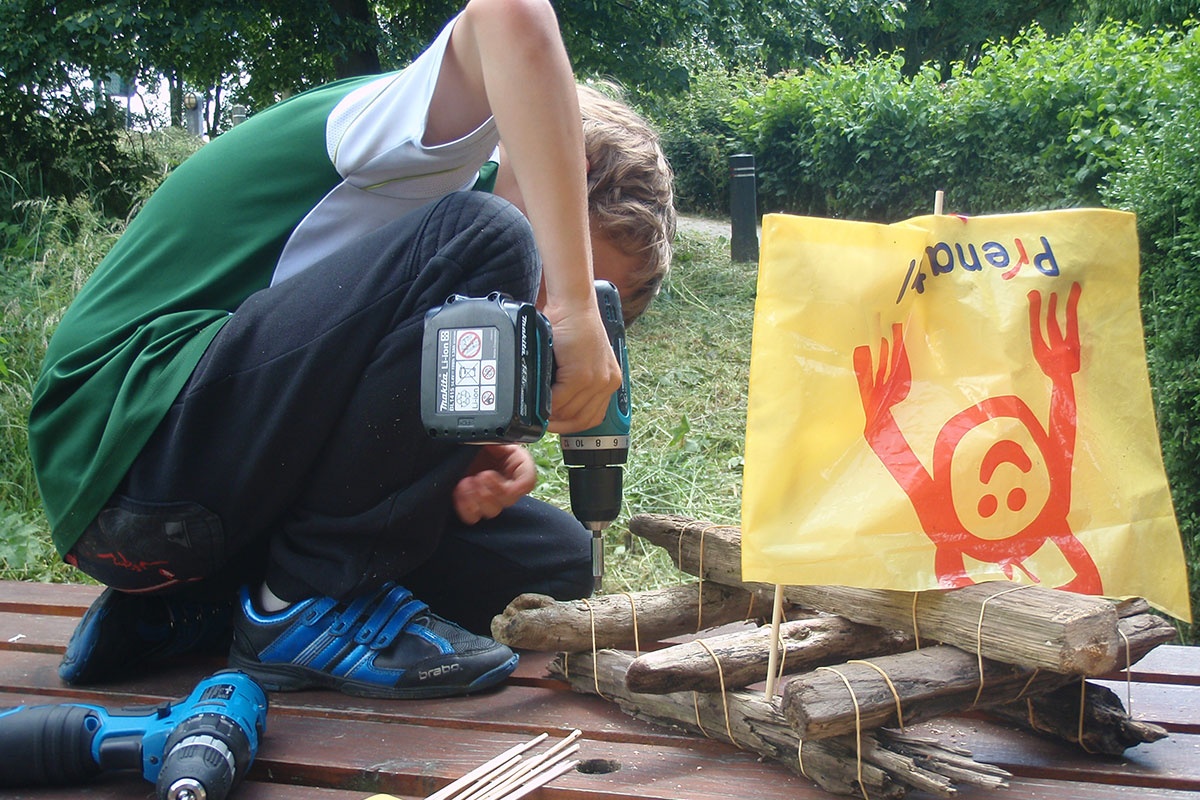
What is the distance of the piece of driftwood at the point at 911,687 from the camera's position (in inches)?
48.4

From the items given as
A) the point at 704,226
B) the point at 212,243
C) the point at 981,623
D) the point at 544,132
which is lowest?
the point at 981,623

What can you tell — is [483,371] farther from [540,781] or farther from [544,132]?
[540,781]

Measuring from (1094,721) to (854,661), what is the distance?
1.28 ft

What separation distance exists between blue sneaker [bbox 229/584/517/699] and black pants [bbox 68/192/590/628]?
0.05 metres

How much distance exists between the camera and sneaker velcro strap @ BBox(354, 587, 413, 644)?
1657 millimetres

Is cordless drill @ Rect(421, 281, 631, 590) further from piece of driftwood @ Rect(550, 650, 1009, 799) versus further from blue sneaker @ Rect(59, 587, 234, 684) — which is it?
blue sneaker @ Rect(59, 587, 234, 684)

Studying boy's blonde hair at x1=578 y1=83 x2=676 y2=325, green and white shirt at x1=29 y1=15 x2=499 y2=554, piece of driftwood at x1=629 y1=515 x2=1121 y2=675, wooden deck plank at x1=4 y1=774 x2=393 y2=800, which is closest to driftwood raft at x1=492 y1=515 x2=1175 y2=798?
piece of driftwood at x1=629 y1=515 x2=1121 y2=675

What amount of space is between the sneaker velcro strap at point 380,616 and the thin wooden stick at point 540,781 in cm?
48

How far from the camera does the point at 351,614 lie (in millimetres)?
1665

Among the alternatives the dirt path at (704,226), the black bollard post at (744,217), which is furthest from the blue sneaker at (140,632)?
the dirt path at (704,226)

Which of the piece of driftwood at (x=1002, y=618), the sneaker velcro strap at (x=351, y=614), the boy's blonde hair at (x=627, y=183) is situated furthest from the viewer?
the boy's blonde hair at (x=627, y=183)

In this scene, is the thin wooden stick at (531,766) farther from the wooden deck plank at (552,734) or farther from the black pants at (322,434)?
the black pants at (322,434)

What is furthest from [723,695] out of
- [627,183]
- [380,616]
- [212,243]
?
[212,243]

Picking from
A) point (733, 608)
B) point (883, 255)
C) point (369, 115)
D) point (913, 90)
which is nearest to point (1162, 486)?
point (883, 255)
